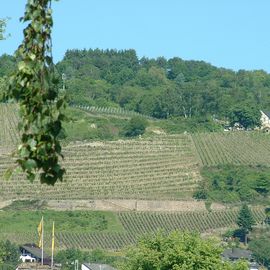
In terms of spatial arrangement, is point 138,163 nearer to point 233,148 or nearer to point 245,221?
point 233,148

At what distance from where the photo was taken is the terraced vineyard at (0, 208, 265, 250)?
100 metres

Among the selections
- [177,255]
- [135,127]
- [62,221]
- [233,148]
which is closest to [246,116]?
[135,127]

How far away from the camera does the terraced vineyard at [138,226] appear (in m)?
100

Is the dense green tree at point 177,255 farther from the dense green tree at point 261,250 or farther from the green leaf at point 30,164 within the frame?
the dense green tree at point 261,250

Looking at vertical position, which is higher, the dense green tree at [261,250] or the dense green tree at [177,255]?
the dense green tree at [177,255]

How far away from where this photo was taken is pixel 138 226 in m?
108

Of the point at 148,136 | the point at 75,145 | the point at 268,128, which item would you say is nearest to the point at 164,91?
→ the point at 268,128

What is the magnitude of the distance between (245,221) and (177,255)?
200 feet

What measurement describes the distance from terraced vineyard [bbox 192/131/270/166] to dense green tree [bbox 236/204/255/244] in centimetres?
1821

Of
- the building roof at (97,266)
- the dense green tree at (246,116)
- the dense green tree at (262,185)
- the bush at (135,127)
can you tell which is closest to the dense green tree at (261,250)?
the dense green tree at (262,185)

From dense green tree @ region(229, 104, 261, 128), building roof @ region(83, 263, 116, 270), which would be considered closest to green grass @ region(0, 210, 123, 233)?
building roof @ region(83, 263, 116, 270)

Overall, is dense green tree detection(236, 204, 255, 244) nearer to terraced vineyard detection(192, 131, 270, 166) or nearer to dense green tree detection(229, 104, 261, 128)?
terraced vineyard detection(192, 131, 270, 166)

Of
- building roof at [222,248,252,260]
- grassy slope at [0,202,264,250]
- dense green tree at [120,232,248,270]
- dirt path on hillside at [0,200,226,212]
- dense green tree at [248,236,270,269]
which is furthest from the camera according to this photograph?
dirt path on hillside at [0,200,226,212]

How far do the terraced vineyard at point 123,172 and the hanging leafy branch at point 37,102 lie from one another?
103 metres
